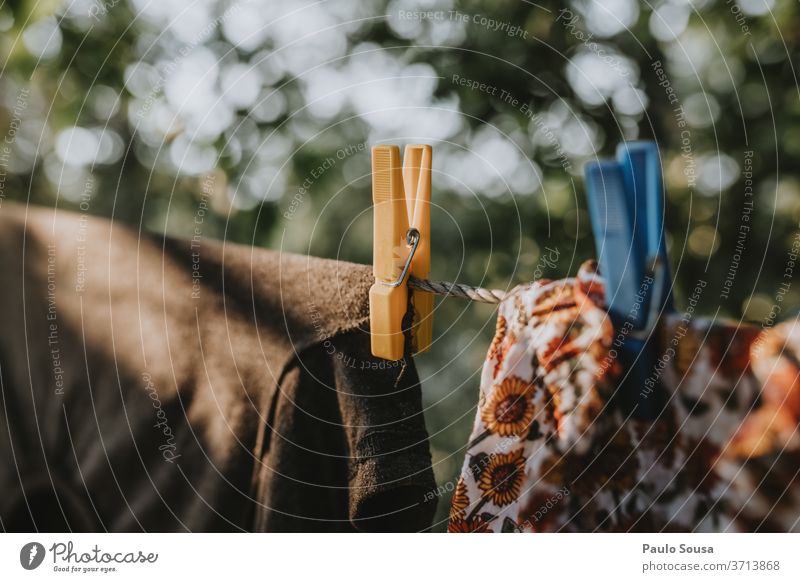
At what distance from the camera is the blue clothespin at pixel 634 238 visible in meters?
0.34

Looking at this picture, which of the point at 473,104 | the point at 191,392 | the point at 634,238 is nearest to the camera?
the point at 634,238

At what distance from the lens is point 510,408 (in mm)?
424

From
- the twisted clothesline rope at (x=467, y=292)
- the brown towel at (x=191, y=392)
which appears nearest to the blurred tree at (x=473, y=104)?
the brown towel at (x=191, y=392)

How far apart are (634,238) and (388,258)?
16 cm

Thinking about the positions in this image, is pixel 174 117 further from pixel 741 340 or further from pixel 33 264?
pixel 741 340

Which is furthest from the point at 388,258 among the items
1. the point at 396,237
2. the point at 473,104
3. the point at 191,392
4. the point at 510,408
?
the point at 473,104

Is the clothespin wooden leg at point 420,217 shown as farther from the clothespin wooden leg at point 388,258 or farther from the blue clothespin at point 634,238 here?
the blue clothespin at point 634,238

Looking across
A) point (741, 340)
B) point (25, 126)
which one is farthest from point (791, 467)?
point (25, 126)

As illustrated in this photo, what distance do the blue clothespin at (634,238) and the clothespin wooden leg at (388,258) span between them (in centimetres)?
13

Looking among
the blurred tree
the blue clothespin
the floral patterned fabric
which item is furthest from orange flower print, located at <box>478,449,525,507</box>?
the blurred tree

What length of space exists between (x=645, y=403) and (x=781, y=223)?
96 cm

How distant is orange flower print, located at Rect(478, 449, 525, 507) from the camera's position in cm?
42

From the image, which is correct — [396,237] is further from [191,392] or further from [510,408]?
[191,392]

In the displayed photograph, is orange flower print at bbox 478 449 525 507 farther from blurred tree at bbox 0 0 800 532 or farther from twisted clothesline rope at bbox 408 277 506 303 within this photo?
blurred tree at bbox 0 0 800 532
